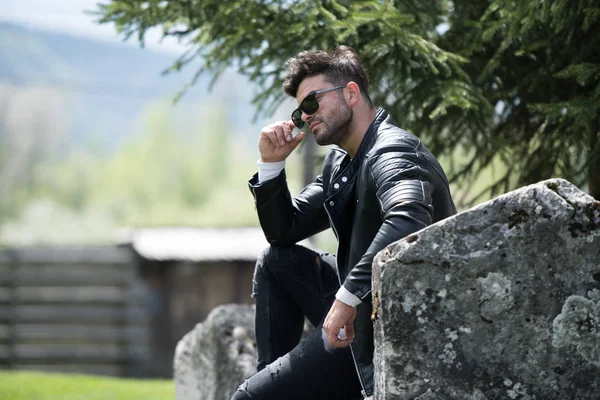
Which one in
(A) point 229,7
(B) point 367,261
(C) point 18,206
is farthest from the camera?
(C) point 18,206

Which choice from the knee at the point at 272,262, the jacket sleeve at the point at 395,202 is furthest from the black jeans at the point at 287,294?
the jacket sleeve at the point at 395,202

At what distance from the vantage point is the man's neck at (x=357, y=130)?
3.36m

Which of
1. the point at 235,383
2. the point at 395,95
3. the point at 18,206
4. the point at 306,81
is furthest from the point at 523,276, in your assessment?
the point at 18,206

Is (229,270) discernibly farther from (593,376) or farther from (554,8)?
(593,376)

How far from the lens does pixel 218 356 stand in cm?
456

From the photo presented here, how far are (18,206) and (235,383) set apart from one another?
78359 mm

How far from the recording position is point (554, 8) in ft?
13.2

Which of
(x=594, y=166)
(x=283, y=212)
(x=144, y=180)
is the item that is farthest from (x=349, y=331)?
(x=144, y=180)

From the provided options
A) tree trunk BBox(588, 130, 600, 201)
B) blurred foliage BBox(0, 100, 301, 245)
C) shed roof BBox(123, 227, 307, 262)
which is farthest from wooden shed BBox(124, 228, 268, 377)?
blurred foliage BBox(0, 100, 301, 245)

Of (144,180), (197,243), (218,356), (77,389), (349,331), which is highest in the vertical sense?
(349,331)

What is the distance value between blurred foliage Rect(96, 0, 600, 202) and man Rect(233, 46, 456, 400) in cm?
84

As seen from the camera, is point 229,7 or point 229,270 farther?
point 229,270

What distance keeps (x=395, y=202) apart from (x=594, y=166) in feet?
6.46

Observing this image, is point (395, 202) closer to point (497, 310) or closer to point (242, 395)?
point (497, 310)
